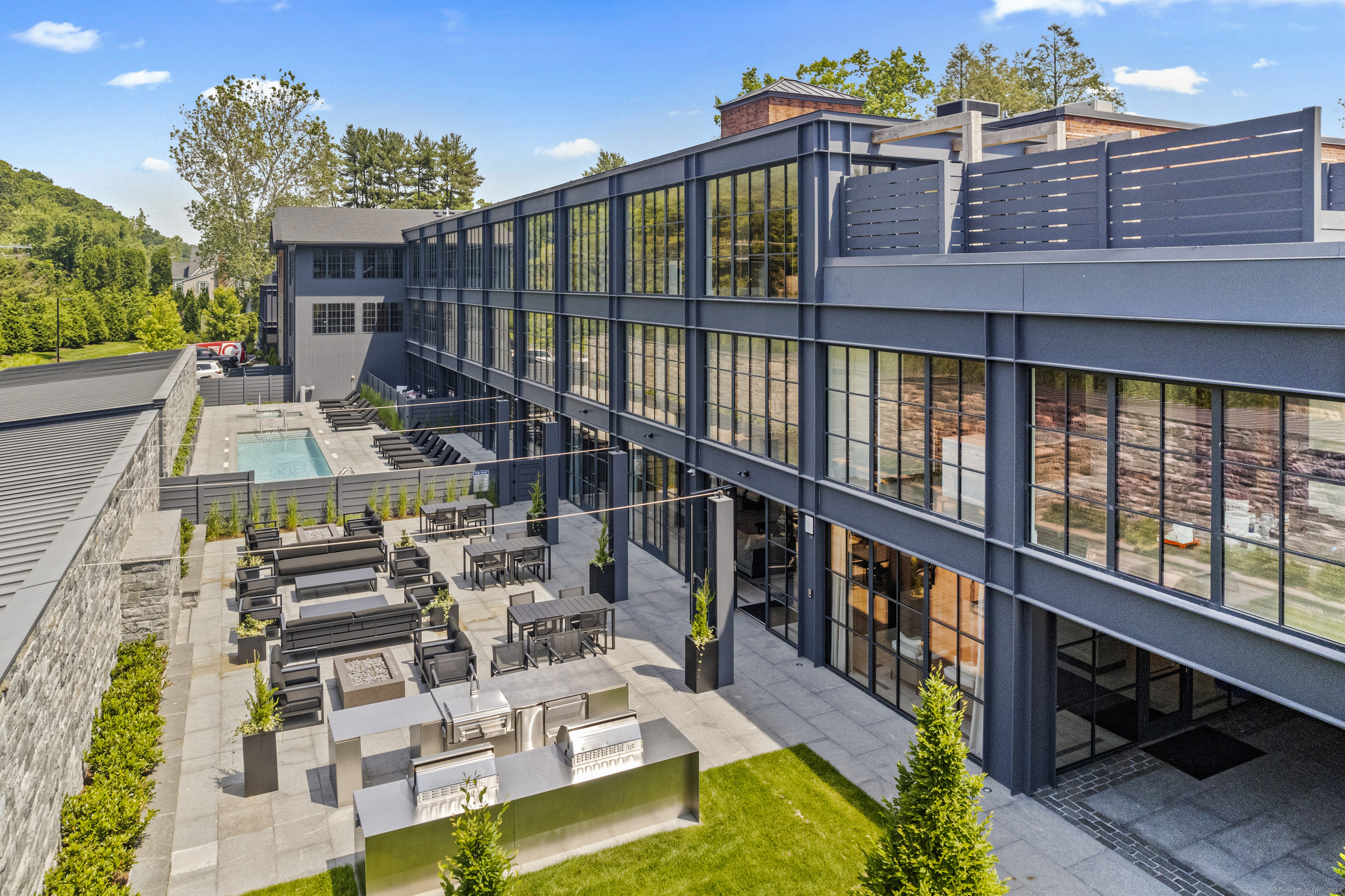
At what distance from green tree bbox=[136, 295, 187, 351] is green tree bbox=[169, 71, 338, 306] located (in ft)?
19.3

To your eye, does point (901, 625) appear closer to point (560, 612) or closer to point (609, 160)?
point (560, 612)

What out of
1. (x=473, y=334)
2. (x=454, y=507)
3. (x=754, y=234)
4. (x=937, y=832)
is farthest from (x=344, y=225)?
(x=937, y=832)

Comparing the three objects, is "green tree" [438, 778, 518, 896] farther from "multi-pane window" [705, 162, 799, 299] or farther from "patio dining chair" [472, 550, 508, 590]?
"patio dining chair" [472, 550, 508, 590]

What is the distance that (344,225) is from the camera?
51.2 m

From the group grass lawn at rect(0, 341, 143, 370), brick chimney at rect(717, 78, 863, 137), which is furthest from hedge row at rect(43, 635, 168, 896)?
grass lawn at rect(0, 341, 143, 370)

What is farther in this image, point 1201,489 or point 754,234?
point 754,234

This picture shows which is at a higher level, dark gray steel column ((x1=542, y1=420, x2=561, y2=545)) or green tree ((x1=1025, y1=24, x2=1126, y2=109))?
green tree ((x1=1025, y1=24, x2=1126, y2=109))

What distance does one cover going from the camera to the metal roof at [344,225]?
4941cm

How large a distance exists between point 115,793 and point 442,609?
28.8ft

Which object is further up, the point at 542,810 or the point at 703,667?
the point at 703,667

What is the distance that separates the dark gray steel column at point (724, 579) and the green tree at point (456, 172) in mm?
84245

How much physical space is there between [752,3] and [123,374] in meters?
43.7

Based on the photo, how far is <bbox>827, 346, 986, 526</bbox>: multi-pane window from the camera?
42.7ft

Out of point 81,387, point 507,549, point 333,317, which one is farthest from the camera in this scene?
point 333,317
